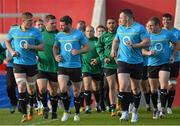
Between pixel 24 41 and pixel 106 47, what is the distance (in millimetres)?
2832

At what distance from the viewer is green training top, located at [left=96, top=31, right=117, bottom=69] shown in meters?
17.8

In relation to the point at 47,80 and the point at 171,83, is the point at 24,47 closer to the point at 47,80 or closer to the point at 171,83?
the point at 47,80

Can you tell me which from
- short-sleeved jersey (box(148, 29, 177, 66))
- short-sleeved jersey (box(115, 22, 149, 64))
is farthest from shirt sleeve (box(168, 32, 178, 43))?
short-sleeved jersey (box(115, 22, 149, 64))

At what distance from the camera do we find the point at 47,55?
55.1 feet

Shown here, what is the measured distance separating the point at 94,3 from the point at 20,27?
42.9 ft

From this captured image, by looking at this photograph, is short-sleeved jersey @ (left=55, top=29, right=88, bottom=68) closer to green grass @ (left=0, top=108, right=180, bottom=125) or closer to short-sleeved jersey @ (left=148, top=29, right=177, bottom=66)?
green grass @ (left=0, top=108, right=180, bottom=125)

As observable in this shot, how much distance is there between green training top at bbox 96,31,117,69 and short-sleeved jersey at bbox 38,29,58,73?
1.65 metres

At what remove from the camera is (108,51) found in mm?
18031

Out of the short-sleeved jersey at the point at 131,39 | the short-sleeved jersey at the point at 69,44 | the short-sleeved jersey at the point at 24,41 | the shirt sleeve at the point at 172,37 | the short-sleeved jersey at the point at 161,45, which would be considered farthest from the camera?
the shirt sleeve at the point at 172,37

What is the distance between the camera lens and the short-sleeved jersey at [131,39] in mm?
15305

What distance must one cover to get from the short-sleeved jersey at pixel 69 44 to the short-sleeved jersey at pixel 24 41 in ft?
1.48

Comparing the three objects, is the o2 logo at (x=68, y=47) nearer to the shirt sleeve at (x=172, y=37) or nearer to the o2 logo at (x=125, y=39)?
the o2 logo at (x=125, y=39)

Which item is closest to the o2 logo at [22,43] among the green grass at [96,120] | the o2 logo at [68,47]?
the o2 logo at [68,47]

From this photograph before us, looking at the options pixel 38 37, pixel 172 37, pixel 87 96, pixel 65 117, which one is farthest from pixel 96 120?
pixel 87 96
